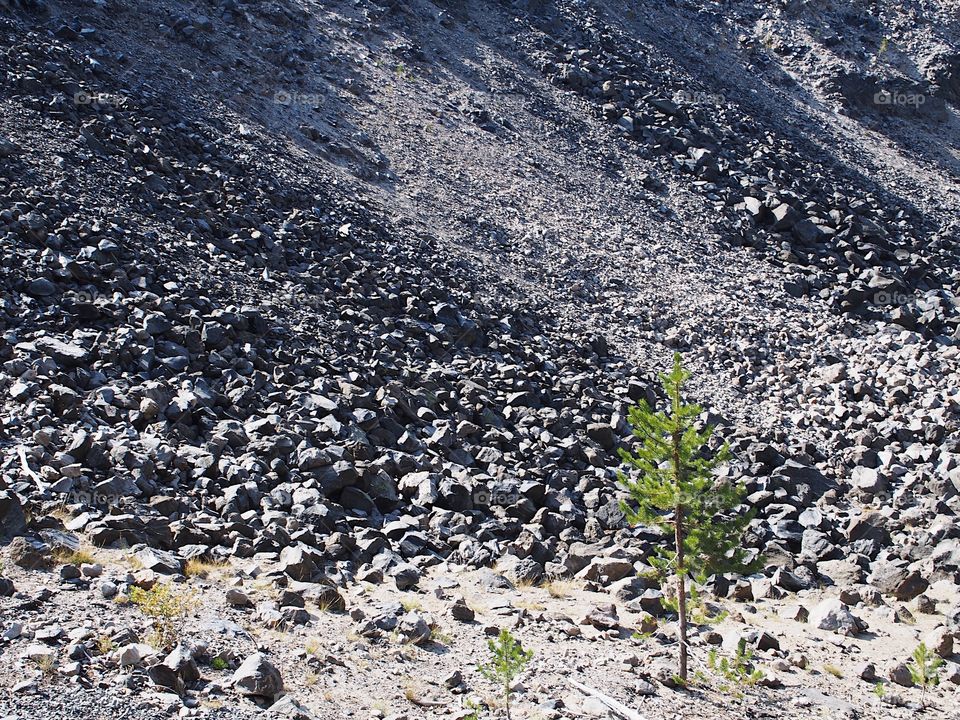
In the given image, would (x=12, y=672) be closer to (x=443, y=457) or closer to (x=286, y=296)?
(x=443, y=457)

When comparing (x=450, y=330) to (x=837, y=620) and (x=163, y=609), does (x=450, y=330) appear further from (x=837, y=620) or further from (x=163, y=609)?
(x=163, y=609)

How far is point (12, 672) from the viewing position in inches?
293

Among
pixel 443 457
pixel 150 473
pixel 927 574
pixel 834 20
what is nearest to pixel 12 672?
pixel 150 473

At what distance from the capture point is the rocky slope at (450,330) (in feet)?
33.1
